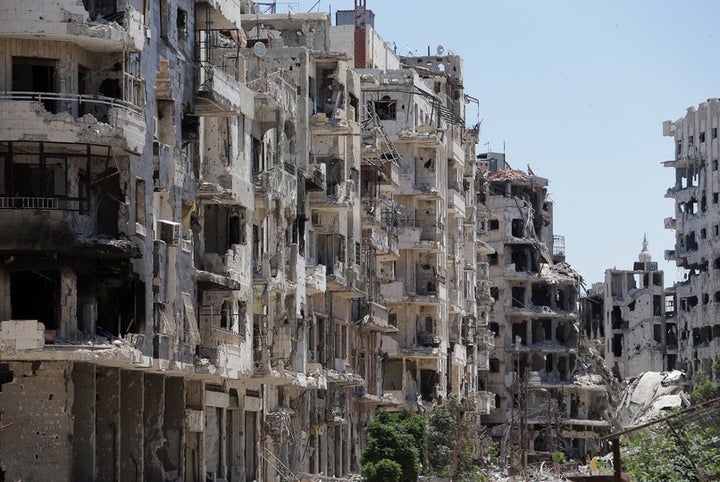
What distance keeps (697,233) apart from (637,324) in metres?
23.3

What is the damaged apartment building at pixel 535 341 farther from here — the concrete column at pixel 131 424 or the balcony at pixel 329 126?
the concrete column at pixel 131 424

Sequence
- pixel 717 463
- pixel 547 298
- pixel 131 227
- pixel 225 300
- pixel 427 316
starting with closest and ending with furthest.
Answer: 1. pixel 717 463
2. pixel 131 227
3. pixel 225 300
4. pixel 427 316
5. pixel 547 298

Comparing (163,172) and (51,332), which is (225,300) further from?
(51,332)

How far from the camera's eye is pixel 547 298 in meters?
156

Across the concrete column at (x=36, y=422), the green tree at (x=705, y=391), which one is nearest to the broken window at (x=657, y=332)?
the green tree at (x=705, y=391)

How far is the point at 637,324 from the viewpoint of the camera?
17525 cm

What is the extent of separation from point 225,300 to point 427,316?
45951mm

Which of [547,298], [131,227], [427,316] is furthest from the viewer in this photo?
[547,298]

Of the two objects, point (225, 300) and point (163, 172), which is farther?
point (225, 300)

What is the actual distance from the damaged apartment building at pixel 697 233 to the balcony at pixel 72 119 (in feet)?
324

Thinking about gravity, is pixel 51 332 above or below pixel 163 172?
below

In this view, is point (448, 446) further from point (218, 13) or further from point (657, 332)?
point (657, 332)

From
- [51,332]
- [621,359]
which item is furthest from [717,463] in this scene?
[621,359]

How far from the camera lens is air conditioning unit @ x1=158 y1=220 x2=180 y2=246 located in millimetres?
57531
